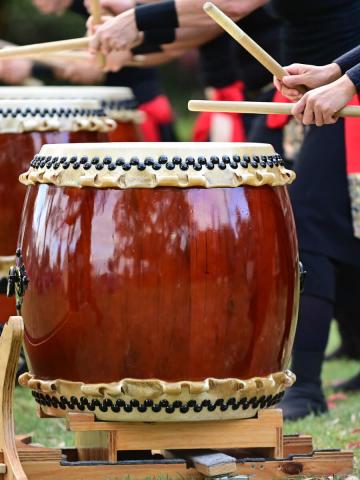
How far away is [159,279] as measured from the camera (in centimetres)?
270

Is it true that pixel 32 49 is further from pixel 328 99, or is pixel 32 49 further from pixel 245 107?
pixel 328 99

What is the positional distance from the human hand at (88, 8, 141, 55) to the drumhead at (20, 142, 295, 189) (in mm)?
1137

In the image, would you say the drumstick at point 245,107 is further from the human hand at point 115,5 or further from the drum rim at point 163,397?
the human hand at point 115,5

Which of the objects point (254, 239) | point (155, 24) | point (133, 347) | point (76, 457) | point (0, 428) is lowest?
point (76, 457)

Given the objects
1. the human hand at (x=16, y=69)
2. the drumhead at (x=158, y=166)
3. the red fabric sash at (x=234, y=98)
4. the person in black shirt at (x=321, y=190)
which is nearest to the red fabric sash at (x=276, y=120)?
the person in black shirt at (x=321, y=190)

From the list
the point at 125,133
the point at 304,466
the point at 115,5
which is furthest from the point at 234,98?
the point at 304,466

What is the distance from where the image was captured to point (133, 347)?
8.92 feet

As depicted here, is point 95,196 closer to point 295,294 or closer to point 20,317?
point 20,317

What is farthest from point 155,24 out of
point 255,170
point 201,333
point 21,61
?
point 21,61

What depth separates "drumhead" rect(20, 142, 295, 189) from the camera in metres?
2.72

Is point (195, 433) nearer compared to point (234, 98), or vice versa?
point (195, 433)

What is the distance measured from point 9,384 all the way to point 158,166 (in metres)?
0.60

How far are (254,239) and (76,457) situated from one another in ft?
2.57

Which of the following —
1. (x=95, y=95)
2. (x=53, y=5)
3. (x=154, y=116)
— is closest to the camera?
(x=95, y=95)
